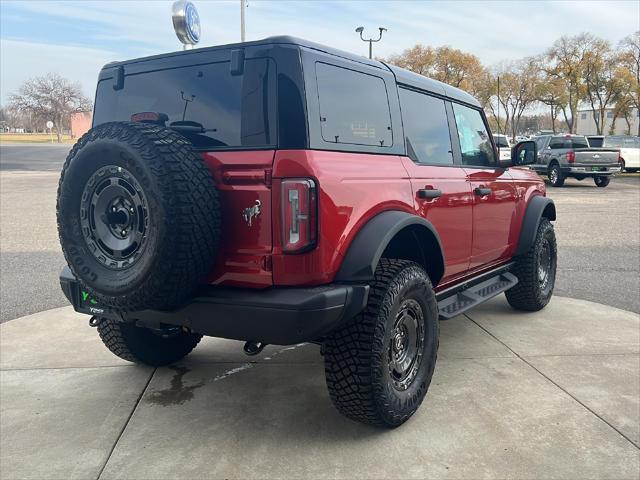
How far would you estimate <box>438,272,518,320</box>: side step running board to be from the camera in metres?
3.85

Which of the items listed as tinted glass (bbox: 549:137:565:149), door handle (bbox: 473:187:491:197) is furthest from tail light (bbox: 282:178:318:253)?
tinted glass (bbox: 549:137:565:149)

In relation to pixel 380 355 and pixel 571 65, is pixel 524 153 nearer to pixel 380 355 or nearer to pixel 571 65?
pixel 380 355

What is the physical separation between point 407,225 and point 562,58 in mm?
54078

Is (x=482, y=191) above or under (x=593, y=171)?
under

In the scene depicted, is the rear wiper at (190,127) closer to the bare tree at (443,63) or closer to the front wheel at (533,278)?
the front wheel at (533,278)

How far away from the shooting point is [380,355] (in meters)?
2.82

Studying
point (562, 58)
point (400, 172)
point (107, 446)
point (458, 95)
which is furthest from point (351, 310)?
point (562, 58)

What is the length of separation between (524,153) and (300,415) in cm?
295

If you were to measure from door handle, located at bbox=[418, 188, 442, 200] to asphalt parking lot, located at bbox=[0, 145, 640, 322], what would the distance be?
3.13 meters

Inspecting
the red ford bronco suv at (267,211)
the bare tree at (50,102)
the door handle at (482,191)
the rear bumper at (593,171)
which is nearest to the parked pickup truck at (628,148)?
the rear bumper at (593,171)

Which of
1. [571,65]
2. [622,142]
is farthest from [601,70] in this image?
[622,142]

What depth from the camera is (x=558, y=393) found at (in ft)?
11.5

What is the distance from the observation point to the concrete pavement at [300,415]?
2721 millimetres

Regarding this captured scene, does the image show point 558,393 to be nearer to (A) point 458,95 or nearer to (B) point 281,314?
(B) point 281,314
